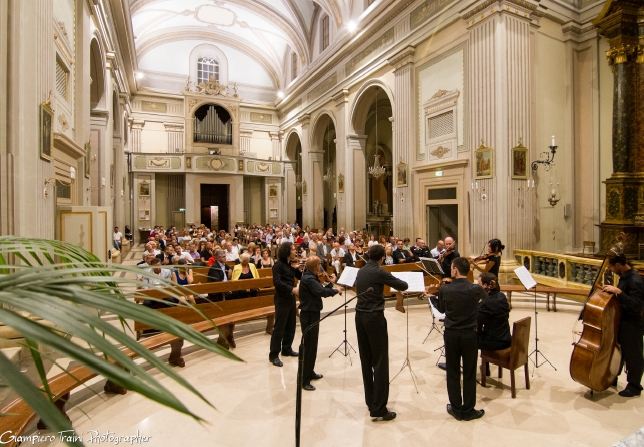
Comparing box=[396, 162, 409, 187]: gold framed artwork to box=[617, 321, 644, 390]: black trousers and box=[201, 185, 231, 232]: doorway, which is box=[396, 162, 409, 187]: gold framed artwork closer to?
box=[617, 321, 644, 390]: black trousers

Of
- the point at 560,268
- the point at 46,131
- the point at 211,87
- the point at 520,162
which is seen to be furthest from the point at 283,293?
the point at 211,87

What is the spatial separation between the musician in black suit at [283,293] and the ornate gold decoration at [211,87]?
20.7 meters

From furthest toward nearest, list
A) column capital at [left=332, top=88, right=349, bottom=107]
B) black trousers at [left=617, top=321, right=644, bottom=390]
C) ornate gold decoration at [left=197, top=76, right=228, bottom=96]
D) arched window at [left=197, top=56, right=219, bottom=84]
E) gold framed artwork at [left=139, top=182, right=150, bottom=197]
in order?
arched window at [left=197, top=56, right=219, bottom=84] < ornate gold decoration at [left=197, top=76, right=228, bottom=96] < gold framed artwork at [left=139, top=182, right=150, bottom=197] < column capital at [left=332, top=88, right=349, bottom=107] < black trousers at [left=617, top=321, right=644, bottom=390]

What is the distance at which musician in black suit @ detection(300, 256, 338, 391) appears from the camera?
4215 mm

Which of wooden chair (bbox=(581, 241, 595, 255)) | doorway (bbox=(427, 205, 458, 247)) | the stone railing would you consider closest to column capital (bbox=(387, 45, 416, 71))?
doorway (bbox=(427, 205, 458, 247))

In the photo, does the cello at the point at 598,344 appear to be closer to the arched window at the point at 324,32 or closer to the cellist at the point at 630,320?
the cellist at the point at 630,320

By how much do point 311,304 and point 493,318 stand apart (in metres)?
1.94

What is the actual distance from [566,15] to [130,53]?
605 inches

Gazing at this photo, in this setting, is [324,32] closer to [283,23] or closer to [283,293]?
[283,23]

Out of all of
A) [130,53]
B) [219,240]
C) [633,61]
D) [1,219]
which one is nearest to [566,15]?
[633,61]

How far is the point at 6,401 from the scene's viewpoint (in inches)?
141

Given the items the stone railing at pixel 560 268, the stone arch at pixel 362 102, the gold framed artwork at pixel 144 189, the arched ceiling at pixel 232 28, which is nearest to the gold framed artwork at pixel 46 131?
the stone railing at pixel 560 268

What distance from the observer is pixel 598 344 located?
368 centimetres

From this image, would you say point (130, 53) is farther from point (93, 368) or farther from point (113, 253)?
point (93, 368)
